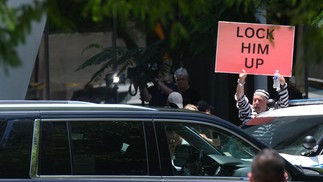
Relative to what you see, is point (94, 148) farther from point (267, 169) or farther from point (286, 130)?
point (286, 130)

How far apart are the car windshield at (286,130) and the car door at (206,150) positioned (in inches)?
71.9

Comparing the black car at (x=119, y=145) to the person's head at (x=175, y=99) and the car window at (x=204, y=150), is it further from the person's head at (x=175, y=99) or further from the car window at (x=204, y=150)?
the person's head at (x=175, y=99)

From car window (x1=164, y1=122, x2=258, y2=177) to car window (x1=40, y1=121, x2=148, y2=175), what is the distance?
290 mm

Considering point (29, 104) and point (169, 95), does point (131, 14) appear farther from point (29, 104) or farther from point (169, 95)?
point (169, 95)

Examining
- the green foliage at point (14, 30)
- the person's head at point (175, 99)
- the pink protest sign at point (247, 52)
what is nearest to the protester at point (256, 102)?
the pink protest sign at point (247, 52)

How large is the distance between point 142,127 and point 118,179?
46 cm

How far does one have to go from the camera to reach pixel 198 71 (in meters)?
14.2

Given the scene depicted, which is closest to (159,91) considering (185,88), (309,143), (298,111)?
(185,88)

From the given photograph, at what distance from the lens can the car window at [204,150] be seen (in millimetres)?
6305

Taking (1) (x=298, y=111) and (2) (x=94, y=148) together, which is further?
(1) (x=298, y=111)

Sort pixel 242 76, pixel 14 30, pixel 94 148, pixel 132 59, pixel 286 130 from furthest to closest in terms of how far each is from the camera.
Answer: pixel 132 59 < pixel 242 76 < pixel 286 130 < pixel 94 148 < pixel 14 30

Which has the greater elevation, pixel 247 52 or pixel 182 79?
pixel 247 52

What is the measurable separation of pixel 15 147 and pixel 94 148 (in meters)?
0.58

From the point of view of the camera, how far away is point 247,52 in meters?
10.2
